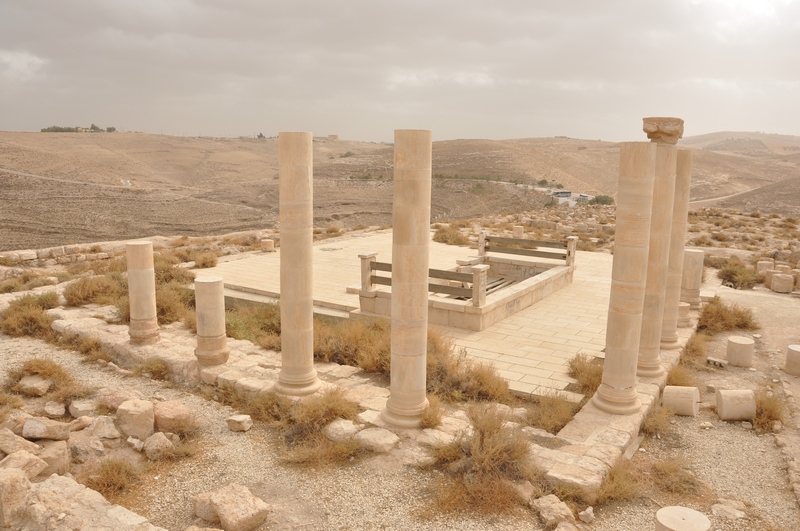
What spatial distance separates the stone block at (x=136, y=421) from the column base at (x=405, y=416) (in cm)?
287

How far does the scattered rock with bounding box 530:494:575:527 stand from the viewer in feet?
17.3

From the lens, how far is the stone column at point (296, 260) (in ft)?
23.9

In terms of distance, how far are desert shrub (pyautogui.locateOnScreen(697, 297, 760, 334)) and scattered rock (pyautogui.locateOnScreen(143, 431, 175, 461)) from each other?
10.3 metres

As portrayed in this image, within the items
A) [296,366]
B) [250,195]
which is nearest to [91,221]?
[250,195]

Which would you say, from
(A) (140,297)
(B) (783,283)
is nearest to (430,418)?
(A) (140,297)

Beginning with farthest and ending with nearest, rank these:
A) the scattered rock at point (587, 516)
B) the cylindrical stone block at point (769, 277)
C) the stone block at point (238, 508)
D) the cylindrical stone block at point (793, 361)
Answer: the cylindrical stone block at point (769, 277) < the cylindrical stone block at point (793, 361) < the scattered rock at point (587, 516) < the stone block at point (238, 508)

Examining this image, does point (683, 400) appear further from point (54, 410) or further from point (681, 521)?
point (54, 410)

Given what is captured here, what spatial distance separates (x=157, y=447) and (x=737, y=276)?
15745mm

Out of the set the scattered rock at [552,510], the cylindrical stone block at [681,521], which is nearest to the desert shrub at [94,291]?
the scattered rock at [552,510]

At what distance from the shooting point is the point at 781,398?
27.7 ft

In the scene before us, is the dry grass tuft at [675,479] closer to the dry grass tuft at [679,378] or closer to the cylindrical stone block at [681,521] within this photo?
the cylindrical stone block at [681,521]

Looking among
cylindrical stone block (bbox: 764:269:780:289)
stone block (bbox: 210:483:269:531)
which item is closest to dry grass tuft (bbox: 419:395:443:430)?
stone block (bbox: 210:483:269:531)

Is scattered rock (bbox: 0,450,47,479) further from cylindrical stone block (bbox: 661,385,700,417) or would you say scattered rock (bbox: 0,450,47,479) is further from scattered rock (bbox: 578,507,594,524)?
cylindrical stone block (bbox: 661,385,700,417)

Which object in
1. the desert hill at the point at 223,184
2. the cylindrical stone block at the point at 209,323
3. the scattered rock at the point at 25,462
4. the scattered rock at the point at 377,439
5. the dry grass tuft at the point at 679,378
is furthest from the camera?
the desert hill at the point at 223,184
